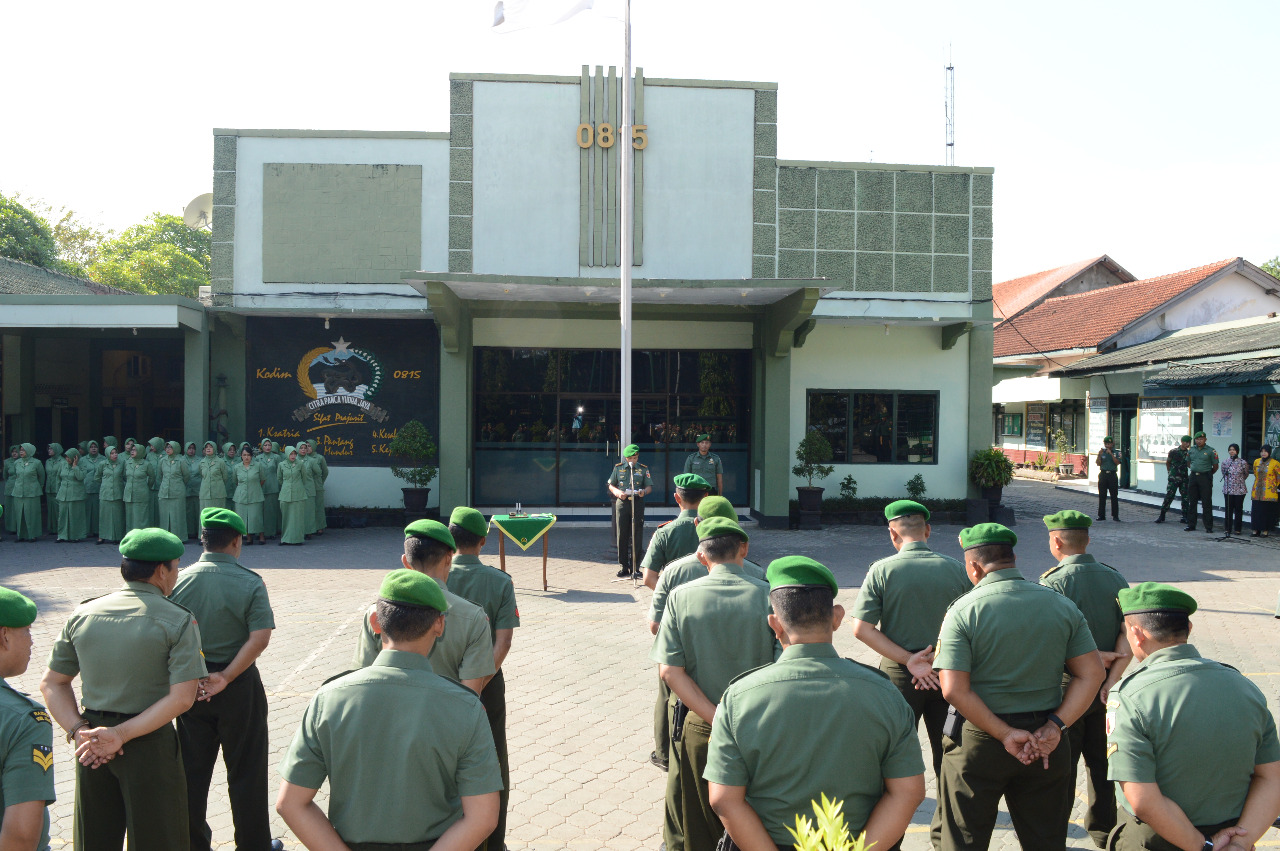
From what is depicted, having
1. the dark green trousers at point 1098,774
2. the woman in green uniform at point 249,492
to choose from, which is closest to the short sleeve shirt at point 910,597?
the dark green trousers at point 1098,774

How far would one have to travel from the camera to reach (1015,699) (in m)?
3.86

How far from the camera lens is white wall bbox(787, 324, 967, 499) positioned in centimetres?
1786

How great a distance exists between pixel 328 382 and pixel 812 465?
9.47 meters

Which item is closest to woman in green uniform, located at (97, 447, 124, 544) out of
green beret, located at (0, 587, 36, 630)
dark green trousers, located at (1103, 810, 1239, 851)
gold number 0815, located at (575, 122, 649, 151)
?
gold number 0815, located at (575, 122, 649, 151)

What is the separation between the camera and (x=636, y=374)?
1814cm

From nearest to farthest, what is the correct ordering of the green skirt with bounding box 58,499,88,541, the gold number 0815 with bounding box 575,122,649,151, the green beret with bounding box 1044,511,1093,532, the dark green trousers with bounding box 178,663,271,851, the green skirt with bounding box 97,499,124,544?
the dark green trousers with bounding box 178,663,271,851
the green beret with bounding box 1044,511,1093,532
the green skirt with bounding box 97,499,124,544
the green skirt with bounding box 58,499,88,541
the gold number 0815 with bounding box 575,122,649,151

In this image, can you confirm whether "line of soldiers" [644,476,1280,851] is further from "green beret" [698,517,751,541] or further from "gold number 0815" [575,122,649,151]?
"gold number 0815" [575,122,649,151]

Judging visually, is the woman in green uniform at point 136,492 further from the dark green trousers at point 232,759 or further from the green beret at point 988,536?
the green beret at point 988,536

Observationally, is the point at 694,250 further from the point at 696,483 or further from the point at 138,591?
the point at 138,591

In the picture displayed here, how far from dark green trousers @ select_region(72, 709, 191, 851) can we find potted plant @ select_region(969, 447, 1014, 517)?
52.5 ft

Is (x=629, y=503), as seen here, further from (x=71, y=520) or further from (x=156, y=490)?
(x=71, y=520)

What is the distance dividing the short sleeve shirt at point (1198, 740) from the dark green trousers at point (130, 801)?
148 inches

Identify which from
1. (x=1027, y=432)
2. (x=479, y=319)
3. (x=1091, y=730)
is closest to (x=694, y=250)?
(x=479, y=319)

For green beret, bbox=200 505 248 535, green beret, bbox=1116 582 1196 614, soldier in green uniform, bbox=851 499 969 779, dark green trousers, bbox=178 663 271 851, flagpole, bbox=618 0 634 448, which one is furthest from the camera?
flagpole, bbox=618 0 634 448
